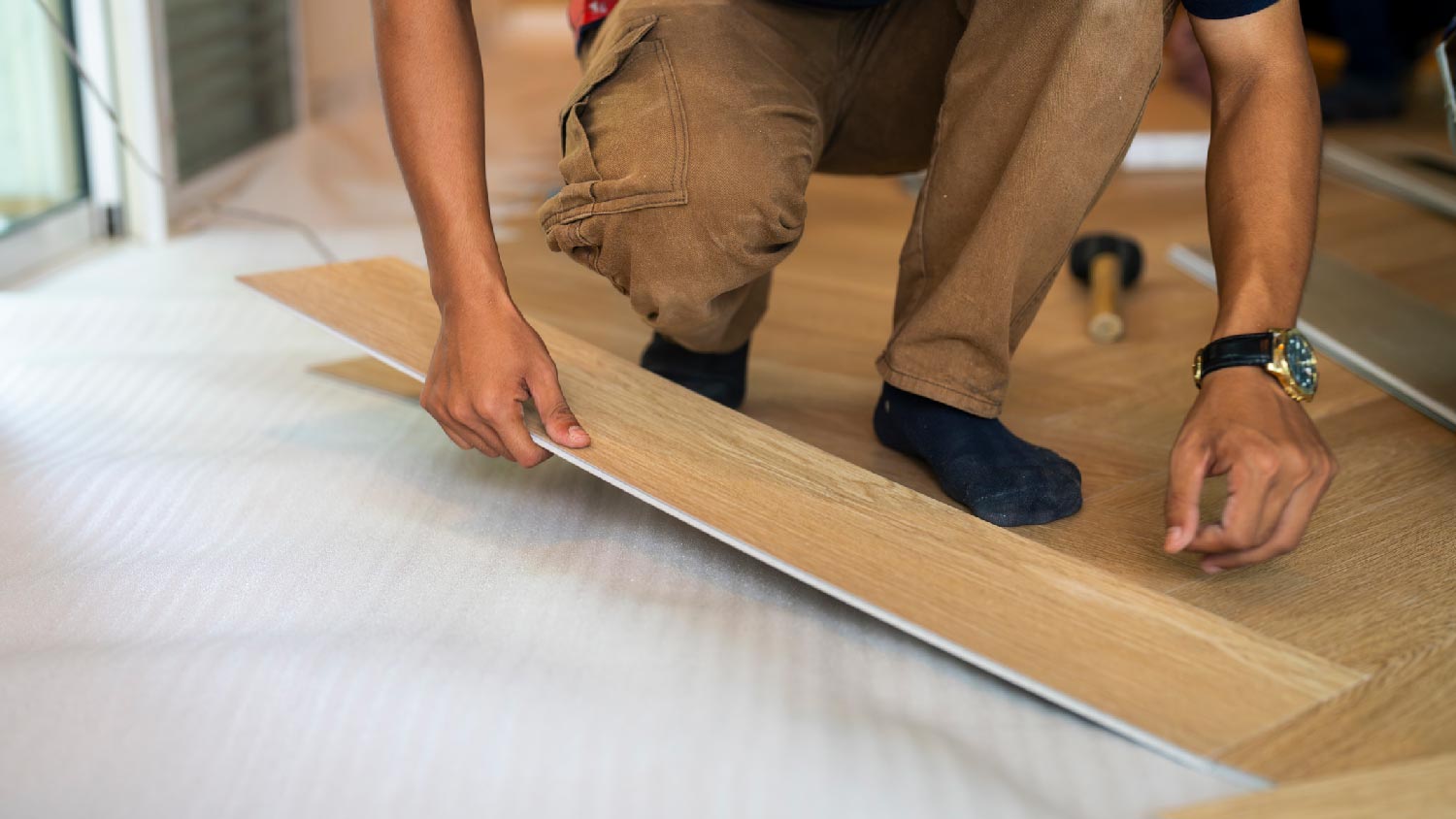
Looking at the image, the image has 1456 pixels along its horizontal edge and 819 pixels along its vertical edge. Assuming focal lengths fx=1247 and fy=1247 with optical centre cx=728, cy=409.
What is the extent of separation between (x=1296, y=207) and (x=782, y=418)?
1.99ft

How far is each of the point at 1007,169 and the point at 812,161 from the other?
0.21m

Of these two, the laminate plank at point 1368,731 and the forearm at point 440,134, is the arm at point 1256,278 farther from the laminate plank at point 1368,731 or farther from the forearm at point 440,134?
the forearm at point 440,134

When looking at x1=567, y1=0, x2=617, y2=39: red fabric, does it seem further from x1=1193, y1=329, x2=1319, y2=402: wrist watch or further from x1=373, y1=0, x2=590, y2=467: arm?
x1=1193, y1=329, x2=1319, y2=402: wrist watch

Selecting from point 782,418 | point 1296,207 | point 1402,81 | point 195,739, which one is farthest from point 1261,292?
point 1402,81

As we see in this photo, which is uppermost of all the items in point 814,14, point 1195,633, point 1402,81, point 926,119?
point 814,14

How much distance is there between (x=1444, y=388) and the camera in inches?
62.1

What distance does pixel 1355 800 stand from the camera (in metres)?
0.77

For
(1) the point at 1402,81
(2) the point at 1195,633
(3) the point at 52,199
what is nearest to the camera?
(2) the point at 1195,633

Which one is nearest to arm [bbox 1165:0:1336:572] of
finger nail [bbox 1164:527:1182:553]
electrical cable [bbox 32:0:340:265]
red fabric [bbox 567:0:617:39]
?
finger nail [bbox 1164:527:1182:553]

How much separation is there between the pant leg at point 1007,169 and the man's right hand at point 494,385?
37 centimetres

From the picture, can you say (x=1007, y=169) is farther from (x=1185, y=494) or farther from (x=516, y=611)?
(x=516, y=611)

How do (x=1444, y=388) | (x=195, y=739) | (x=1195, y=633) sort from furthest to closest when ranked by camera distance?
(x=1444, y=388), (x=1195, y=633), (x=195, y=739)

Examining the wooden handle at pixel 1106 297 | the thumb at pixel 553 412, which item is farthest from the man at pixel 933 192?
the wooden handle at pixel 1106 297

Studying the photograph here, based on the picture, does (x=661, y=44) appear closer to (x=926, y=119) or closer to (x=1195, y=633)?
(x=926, y=119)
